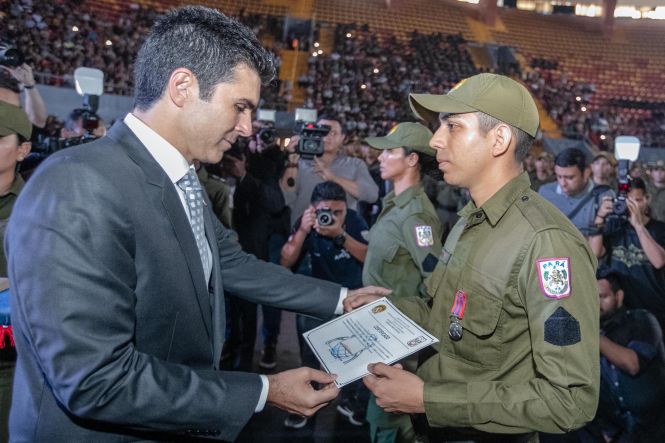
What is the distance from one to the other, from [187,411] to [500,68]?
75.2ft

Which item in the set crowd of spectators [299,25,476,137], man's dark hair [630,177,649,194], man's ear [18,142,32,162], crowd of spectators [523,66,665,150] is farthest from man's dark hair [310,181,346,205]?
crowd of spectators [523,66,665,150]

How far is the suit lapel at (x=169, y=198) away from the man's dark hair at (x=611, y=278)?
2.73m

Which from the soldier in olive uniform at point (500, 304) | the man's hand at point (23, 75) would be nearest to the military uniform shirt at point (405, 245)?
the soldier in olive uniform at point (500, 304)

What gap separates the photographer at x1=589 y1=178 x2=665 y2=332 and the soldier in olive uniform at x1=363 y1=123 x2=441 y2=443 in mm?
1439

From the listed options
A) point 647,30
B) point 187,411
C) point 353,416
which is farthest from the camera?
point 647,30

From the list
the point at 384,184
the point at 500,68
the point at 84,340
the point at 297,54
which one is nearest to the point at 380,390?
the point at 84,340

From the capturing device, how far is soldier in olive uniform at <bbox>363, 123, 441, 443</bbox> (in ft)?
8.77

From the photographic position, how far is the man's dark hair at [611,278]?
10.2 ft

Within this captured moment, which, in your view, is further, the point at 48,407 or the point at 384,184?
the point at 384,184

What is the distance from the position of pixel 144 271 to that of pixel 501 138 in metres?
1.14

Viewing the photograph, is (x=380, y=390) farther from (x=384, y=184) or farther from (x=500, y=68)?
(x=500, y=68)

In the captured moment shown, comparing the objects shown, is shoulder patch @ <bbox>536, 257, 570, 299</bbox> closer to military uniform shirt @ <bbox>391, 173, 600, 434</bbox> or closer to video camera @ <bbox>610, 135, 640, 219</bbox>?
military uniform shirt @ <bbox>391, 173, 600, 434</bbox>

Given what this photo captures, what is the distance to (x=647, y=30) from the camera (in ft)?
87.4

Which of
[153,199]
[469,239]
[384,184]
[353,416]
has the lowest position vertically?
[353,416]
